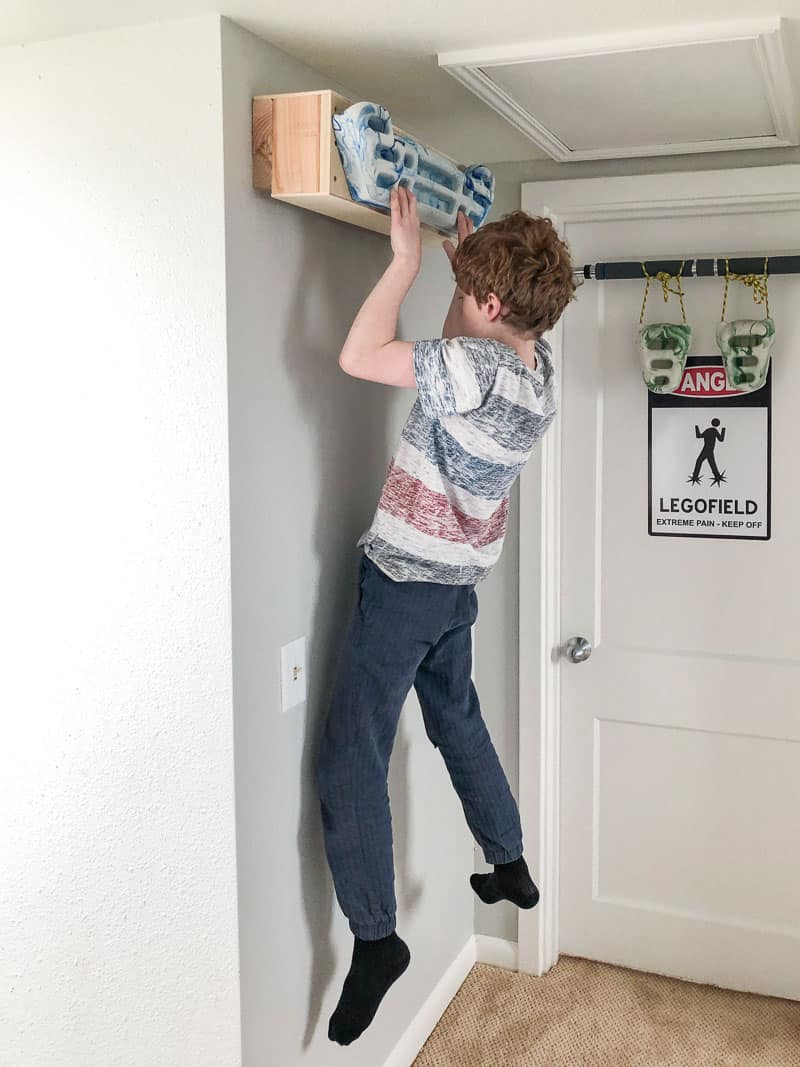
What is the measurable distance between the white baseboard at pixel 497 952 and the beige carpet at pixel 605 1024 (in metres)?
0.02

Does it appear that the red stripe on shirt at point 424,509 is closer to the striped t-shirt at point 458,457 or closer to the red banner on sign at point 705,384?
the striped t-shirt at point 458,457

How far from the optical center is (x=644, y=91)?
73.6 inches

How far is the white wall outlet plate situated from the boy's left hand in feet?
2.23

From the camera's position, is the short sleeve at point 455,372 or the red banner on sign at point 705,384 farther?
the red banner on sign at point 705,384

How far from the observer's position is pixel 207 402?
1.64 m

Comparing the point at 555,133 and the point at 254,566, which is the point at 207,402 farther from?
the point at 555,133

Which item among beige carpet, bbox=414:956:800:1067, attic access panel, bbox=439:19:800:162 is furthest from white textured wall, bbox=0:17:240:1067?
beige carpet, bbox=414:956:800:1067

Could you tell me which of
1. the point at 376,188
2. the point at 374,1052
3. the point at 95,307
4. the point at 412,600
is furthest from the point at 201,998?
the point at 376,188

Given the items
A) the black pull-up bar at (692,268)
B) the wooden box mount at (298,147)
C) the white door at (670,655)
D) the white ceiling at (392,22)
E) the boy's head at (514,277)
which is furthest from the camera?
the white door at (670,655)

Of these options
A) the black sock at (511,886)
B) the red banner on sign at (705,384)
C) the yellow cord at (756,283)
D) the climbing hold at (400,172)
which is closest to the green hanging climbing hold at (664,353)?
the red banner on sign at (705,384)

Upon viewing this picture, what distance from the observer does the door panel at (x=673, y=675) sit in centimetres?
248

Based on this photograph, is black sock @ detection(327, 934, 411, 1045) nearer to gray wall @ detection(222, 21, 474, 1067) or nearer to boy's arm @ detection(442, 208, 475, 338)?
gray wall @ detection(222, 21, 474, 1067)

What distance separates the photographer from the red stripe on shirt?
1842 millimetres

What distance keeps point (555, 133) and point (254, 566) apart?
1.12 meters
